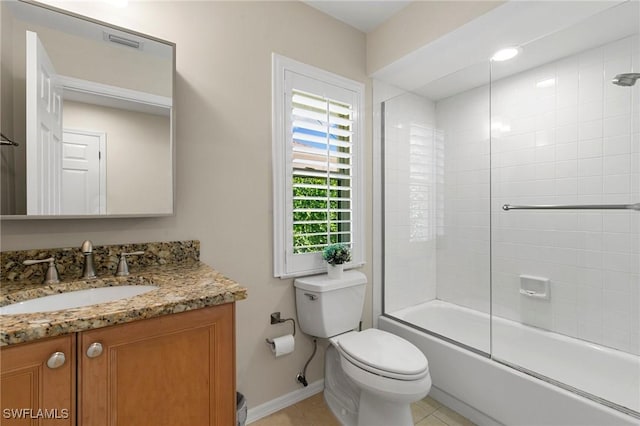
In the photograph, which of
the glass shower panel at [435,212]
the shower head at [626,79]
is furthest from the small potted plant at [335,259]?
the shower head at [626,79]

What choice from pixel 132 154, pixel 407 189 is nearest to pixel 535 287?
pixel 407 189

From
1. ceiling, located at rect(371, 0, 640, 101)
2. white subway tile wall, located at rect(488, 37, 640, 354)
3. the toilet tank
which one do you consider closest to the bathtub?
white subway tile wall, located at rect(488, 37, 640, 354)

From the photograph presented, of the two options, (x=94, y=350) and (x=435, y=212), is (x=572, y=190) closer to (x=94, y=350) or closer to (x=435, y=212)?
(x=435, y=212)

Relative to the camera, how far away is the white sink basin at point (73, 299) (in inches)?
40.2

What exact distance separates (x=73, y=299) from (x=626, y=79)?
2.76 metres

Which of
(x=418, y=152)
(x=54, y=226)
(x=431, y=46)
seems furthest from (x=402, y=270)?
(x=54, y=226)

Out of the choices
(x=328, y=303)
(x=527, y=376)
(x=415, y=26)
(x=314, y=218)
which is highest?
(x=415, y=26)

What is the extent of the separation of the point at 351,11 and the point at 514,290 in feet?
7.13

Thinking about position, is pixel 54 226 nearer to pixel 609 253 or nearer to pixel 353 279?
pixel 353 279

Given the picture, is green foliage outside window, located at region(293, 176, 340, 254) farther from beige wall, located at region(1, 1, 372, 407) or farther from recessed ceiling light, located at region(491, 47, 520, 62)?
recessed ceiling light, located at region(491, 47, 520, 62)

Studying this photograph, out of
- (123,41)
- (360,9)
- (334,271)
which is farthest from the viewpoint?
(360,9)

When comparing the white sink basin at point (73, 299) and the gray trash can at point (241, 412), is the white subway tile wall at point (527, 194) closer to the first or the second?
the gray trash can at point (241, 412)

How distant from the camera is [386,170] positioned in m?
2.38

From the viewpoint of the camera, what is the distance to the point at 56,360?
79 cm
